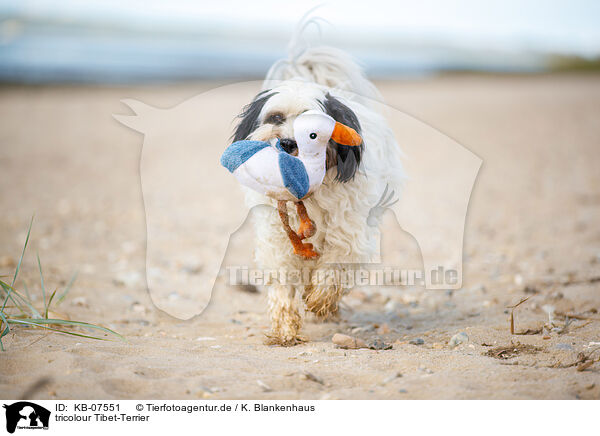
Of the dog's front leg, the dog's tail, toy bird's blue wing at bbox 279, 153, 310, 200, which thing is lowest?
the dog's front leg

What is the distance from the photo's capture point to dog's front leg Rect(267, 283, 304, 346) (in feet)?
10.9

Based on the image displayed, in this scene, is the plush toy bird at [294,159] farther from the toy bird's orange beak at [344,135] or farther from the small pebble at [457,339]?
the small pebble at [457,339]

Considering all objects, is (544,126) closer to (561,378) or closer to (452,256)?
(452,256)

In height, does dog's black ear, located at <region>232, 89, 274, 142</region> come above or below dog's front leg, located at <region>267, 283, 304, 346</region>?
above

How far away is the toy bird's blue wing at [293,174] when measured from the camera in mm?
2631

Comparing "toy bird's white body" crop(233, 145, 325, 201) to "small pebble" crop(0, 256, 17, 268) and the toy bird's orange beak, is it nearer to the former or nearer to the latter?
the toy bird's orange beak

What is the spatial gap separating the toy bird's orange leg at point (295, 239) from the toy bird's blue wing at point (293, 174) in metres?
0.24

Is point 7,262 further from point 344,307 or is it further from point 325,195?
point 325,195

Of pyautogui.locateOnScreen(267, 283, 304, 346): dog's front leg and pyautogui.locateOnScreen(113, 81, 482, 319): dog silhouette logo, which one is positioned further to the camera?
pyautogui.locateOnScreen(113, 81, 482, 319): dog silhouette logo

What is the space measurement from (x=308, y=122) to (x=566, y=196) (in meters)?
4.95

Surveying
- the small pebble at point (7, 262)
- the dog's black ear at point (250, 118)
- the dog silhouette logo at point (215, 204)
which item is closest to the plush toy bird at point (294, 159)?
the dog's black ear at point (250, 118)

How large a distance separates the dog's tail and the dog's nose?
0.99 metres

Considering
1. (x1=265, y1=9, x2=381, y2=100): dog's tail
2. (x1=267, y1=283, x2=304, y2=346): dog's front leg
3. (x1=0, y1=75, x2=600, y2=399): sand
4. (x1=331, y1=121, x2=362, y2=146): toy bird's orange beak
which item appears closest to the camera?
(x1=0, y1=75, x2=600, y2=399): sand
